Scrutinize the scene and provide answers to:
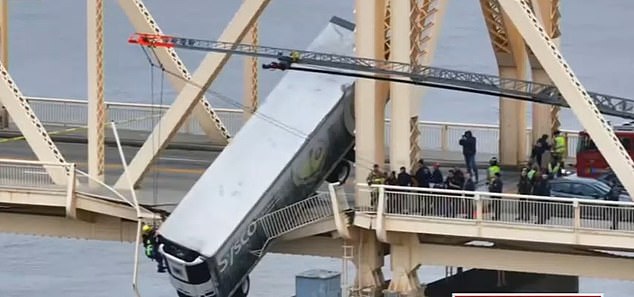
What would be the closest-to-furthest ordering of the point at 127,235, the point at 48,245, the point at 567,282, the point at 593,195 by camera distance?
1. the point at 593,195
2. the point at 127,235
3. the point at 567,282
4. the point at 48,245

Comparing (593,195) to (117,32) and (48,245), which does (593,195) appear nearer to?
(48,245)

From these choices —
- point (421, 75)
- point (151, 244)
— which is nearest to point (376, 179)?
point (421, 75)

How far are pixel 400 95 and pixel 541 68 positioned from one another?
20.8 feet

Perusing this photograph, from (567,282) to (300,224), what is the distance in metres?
9.94

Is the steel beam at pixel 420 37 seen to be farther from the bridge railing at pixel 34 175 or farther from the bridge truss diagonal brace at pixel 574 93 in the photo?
the bridge railing at pixel 34 175

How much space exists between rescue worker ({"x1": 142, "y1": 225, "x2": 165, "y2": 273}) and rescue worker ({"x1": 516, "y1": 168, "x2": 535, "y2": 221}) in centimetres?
782

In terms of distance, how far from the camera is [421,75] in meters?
46.2

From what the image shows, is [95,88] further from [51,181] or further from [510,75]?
[510,75]

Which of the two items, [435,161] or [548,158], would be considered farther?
[435,161]

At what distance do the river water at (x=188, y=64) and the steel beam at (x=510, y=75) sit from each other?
10867mm

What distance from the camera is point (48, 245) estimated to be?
7481 centimetres

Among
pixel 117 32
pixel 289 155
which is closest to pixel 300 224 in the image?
pixel 289 155

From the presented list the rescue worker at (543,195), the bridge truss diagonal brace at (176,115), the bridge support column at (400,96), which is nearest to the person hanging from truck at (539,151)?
the rescue worker at (543,195)

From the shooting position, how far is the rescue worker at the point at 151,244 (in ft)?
154
